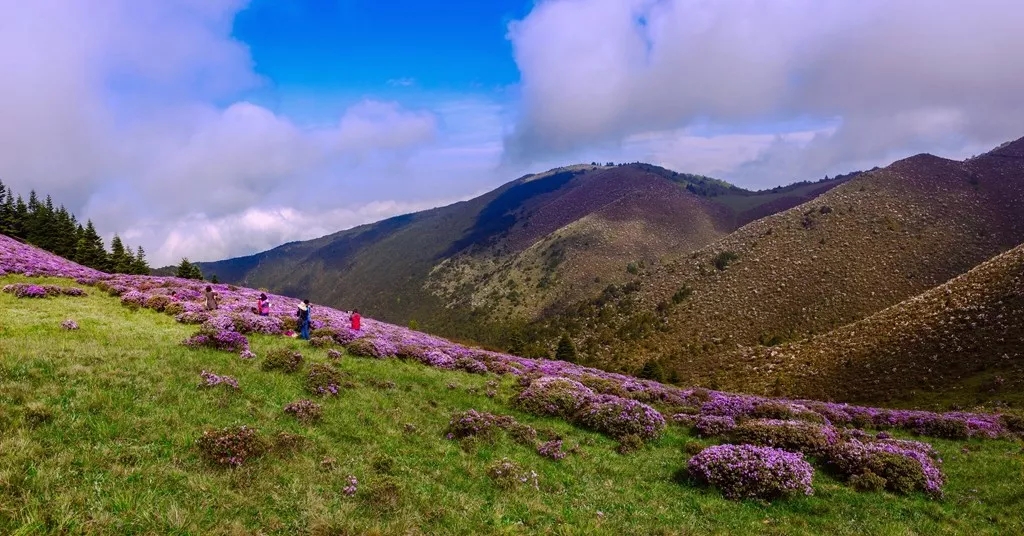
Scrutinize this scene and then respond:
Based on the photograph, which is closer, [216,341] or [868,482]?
[868,482]

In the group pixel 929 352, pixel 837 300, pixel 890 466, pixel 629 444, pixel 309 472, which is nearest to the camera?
pixel 309 472

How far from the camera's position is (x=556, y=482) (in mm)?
13539

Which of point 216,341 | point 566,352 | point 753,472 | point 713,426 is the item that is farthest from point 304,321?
point 566,352

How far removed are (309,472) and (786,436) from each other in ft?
57.0

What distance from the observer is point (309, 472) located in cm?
1102

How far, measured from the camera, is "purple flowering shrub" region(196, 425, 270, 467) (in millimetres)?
10469

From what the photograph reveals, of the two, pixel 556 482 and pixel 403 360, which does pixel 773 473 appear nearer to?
pixel 556 482

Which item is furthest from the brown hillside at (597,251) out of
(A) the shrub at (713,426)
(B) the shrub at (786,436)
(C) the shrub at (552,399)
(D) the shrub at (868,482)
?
(D) the shrub at (868,482)

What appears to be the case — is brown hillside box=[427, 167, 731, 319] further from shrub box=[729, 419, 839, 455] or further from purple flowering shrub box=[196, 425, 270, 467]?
purple flowering shrub box=[196, 425, 270, 467]

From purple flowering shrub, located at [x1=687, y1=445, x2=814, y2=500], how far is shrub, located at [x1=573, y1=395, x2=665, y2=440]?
11.6ft

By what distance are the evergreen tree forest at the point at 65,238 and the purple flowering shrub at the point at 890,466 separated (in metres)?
87.4

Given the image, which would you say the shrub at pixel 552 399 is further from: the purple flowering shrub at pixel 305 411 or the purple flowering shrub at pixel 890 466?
the purple flowering shrub at pixel 890 466

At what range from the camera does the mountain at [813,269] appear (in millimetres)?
68625

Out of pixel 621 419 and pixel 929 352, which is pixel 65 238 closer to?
pixel 621 419
